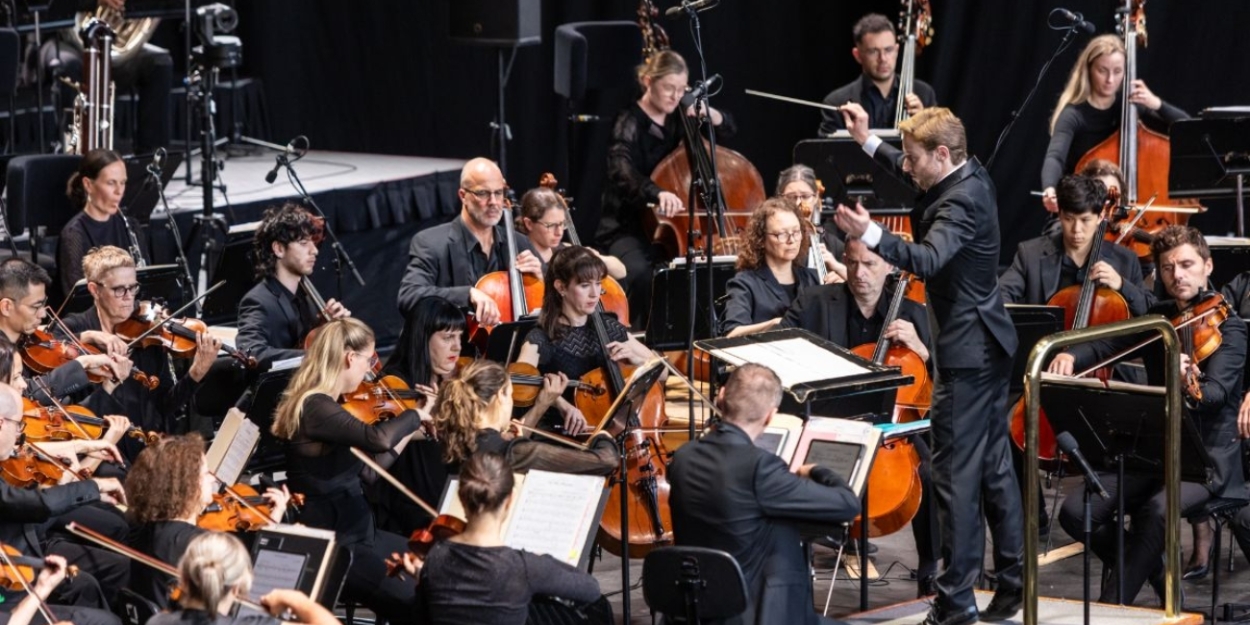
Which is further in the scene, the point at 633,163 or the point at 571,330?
the point at 633,163

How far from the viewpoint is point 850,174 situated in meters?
8.05

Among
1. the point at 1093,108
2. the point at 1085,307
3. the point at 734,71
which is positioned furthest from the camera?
the point at 734,71

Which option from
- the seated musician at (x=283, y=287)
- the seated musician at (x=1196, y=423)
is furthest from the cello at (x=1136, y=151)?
the seated musician at (x=283, y=287)

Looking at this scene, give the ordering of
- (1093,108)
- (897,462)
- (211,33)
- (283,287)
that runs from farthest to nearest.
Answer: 1. (211,33)
2. (1093,108)
3. (283,287)
4. (897,462)

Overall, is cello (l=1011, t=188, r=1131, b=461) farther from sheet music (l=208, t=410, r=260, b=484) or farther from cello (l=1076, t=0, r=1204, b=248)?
sheet music (l=208, t=410, r=260, b=484)

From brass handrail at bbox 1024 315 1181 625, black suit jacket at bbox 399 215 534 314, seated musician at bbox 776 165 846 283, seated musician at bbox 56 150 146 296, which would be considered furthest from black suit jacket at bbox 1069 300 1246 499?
seated musician at bbox 56 150 146 296

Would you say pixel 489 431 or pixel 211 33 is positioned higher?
pixel 211 33

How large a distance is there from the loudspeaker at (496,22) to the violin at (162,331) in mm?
3261

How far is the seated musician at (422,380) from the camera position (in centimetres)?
605

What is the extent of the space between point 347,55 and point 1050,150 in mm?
5530

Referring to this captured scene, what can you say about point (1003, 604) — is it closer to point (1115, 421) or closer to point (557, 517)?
point (1115, 421)

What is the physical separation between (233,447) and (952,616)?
224 cm

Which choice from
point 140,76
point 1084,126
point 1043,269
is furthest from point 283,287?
point 140,76

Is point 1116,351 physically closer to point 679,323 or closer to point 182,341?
point 679,323
